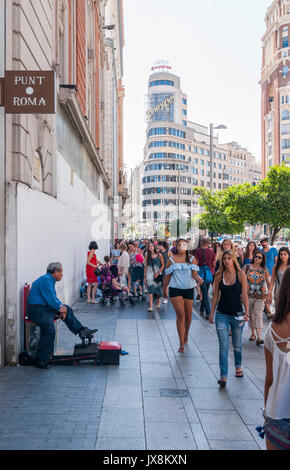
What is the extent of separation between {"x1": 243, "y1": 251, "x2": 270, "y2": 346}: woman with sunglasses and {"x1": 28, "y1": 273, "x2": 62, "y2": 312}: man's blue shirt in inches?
151

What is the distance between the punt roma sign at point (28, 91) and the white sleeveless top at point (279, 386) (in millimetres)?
5121

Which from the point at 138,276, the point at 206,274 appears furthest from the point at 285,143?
the point at 206,274

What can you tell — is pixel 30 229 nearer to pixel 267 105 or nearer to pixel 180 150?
pixel 267 105

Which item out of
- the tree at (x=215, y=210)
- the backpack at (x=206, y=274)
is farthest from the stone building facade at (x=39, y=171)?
the tree at (x=215, y=210)

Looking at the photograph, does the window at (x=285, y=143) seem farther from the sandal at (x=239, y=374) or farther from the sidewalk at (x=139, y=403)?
the sandal at (x=239, y=374)

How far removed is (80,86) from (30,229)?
11146 mm

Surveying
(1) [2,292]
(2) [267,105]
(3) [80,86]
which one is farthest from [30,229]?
(2) [267,105]

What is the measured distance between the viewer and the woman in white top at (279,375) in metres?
2.88

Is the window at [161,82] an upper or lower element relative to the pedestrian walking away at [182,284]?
upper

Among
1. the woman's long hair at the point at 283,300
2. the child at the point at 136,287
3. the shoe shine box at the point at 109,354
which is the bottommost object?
the shoe shine box at the point at 109,354

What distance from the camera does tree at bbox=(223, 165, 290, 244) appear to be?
29.6 metres

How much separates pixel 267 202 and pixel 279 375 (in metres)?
27.9

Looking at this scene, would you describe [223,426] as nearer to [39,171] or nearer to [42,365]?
[42,365]

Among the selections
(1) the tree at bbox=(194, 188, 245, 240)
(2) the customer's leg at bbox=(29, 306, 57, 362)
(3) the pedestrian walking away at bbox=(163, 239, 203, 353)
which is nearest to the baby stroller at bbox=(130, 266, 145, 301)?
(3) the pedestrian walking away at bbox=(163, 239, 203, 353)
